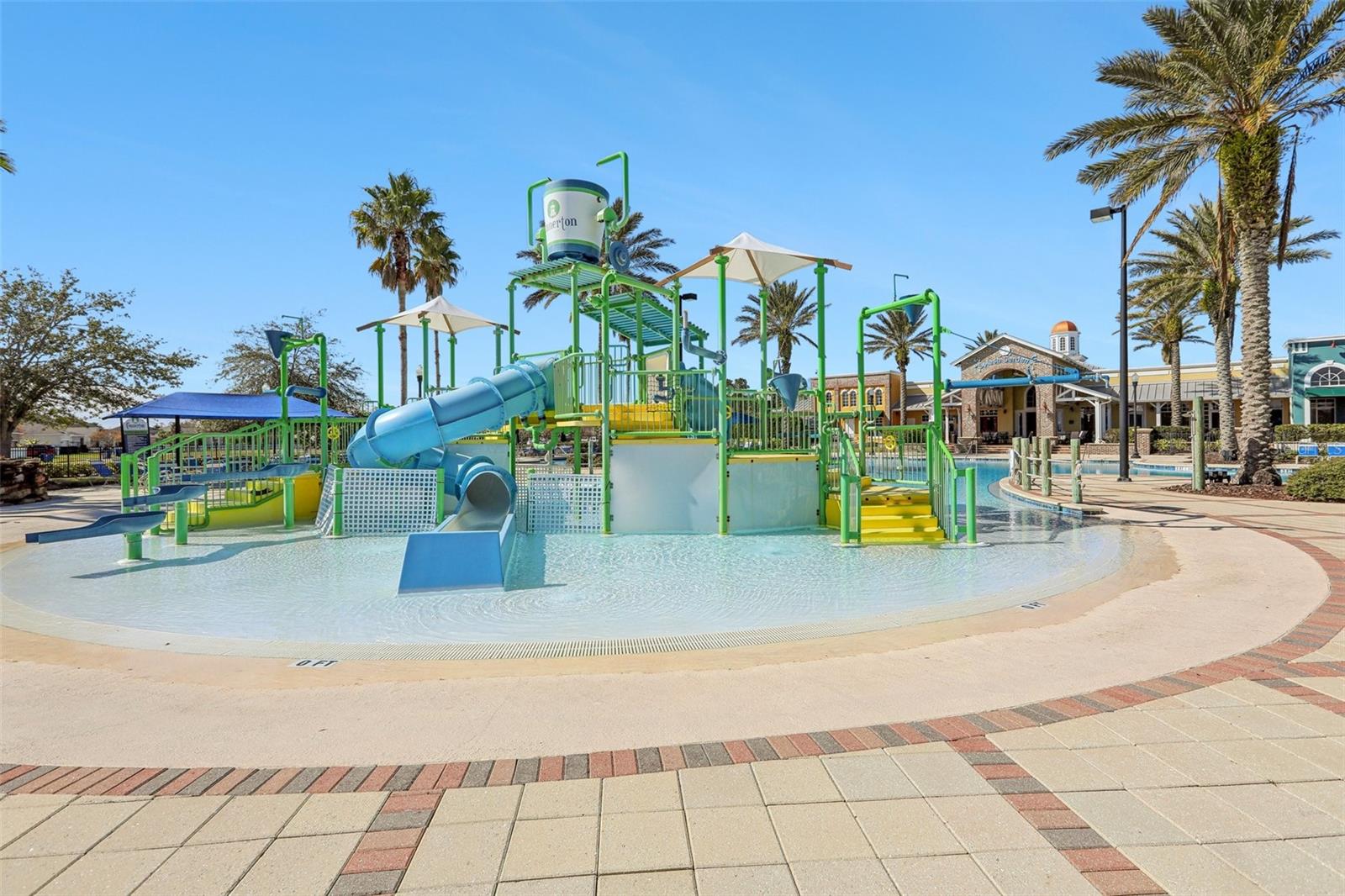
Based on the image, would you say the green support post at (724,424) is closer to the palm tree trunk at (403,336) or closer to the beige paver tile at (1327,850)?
the beige paver tile at (1327,850)

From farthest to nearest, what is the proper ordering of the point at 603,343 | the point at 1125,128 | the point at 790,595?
the point at 1125,128, the point at 603,343, the point at 790,595

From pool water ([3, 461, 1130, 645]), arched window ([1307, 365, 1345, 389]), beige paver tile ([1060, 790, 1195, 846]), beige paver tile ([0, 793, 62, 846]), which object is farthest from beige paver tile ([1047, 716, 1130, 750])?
arched window ([1307, 365, 1345, 389])

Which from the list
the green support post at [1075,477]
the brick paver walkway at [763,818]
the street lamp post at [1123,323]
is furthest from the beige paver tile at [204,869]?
the street lamp post at [1123,323]

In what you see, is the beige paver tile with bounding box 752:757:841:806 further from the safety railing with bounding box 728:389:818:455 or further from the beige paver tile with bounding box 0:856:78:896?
the safety railing with bounding box 728:389:818:455

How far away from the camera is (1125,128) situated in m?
17.7

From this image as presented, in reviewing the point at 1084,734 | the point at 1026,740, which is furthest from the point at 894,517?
the point at 1026,740

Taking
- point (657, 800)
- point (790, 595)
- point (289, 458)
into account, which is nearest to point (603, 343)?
point (790, 595)

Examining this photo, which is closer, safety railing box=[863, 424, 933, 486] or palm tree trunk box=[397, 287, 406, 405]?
safety railing box=[863, 424, 933, 486]

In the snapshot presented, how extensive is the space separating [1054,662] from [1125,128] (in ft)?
60.5

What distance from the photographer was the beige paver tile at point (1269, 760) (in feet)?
10.1

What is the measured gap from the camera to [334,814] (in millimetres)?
2857

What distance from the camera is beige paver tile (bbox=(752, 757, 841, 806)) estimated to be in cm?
294

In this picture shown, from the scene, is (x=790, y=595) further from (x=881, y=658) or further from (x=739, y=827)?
(x=739, y=827)

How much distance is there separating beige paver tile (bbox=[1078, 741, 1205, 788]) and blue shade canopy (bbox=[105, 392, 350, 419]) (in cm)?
2539
